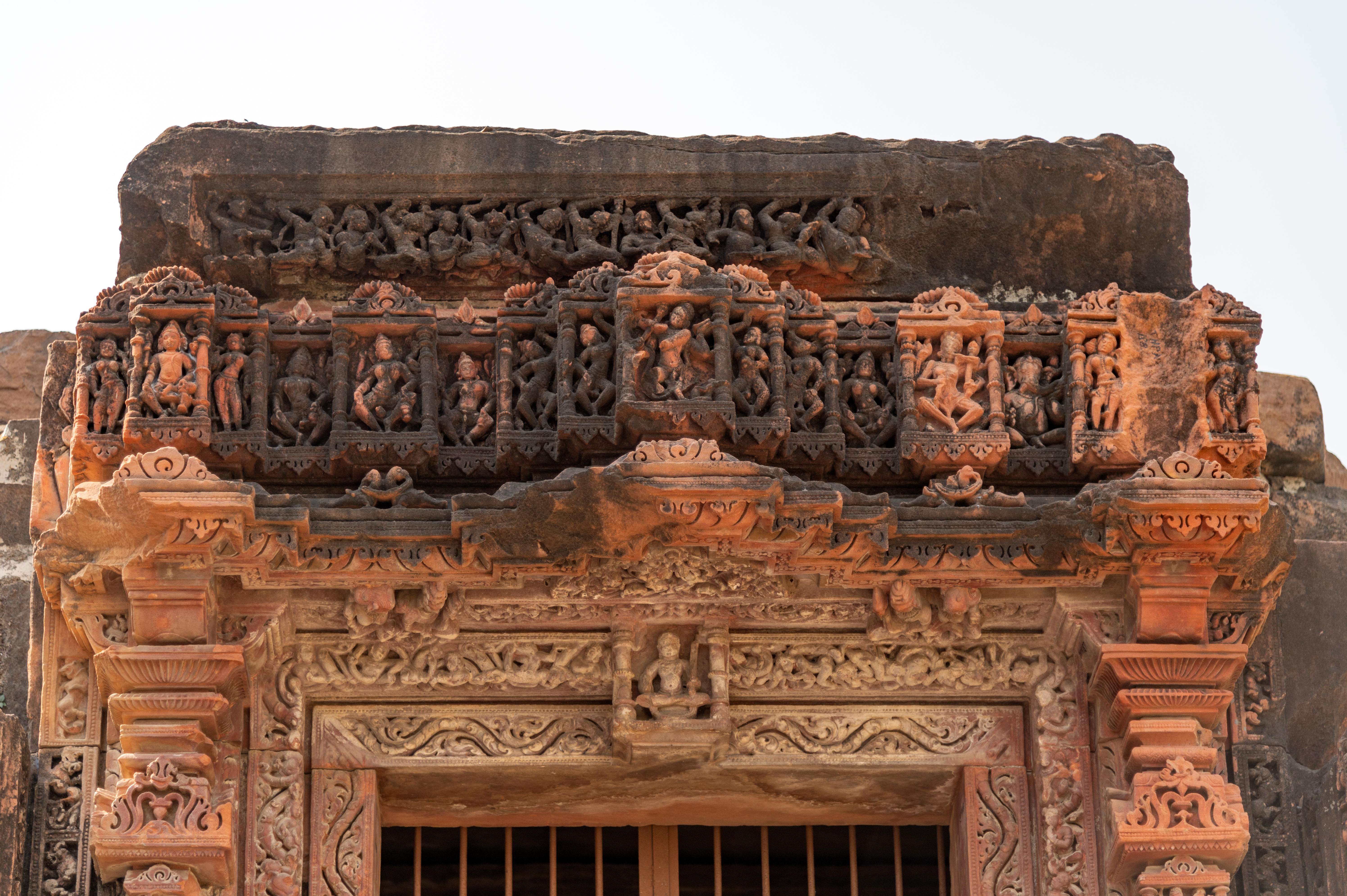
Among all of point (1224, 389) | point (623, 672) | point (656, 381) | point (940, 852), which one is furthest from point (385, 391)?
point (1224, 389)

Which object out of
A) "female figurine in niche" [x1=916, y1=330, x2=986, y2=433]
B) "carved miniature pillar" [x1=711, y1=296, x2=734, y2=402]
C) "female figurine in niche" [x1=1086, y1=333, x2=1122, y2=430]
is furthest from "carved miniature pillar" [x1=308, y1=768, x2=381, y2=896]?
"female figurine in niche" [x1=1086, y1=333, x2=1122, y2=430]

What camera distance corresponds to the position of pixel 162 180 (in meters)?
10.7

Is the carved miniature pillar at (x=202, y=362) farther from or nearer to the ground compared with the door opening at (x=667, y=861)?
farther from the ground

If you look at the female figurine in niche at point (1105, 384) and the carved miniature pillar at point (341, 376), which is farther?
the female figurine in niche at point (1105, 384)

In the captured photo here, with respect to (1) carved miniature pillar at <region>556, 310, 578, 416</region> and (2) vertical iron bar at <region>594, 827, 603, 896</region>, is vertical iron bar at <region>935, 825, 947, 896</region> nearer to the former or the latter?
(2) vertical iron bar at <region>594, 827, 603, 896</region>

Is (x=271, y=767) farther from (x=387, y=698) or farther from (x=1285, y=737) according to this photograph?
(x=1285, y=737)

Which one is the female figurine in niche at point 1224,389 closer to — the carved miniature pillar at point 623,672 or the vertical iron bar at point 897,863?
the vertical iron bar at point 897,863

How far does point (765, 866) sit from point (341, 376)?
2.77 m

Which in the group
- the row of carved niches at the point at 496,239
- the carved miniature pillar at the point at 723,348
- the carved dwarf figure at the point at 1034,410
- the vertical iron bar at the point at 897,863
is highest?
the row of carved niches at the point at 496,239

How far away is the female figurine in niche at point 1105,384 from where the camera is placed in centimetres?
1007

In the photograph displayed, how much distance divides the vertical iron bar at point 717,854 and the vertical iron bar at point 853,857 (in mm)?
556

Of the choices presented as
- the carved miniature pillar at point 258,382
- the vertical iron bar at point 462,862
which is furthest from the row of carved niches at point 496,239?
the vertical iron bar at point 462,862

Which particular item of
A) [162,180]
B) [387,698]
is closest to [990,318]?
[387,698]

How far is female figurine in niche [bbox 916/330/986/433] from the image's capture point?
32.9 ft
